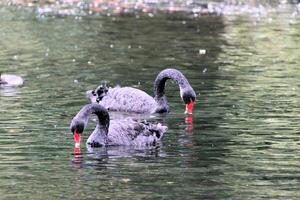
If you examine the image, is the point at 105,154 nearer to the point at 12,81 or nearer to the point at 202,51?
the point at 12,81

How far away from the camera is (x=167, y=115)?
1823cm

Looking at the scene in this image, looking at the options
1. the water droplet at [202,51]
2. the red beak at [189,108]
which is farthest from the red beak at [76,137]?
the water droplet at [202,51]

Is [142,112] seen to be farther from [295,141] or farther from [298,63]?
[298,63]

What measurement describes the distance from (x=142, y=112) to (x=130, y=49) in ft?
31.5

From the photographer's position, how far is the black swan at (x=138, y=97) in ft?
60.5

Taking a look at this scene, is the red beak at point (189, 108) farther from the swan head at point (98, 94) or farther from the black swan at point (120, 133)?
the black swan at point (120, 133)

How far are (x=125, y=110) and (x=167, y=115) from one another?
1.10 metres

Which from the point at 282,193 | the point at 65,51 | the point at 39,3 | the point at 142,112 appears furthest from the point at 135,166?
the point at 39,3

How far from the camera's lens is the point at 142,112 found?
18.9 meters

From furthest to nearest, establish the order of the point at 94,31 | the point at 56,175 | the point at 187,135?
the point at 94,31, the point at 187,135, the point at 56,175

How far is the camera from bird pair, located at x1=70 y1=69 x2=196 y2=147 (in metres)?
14.9

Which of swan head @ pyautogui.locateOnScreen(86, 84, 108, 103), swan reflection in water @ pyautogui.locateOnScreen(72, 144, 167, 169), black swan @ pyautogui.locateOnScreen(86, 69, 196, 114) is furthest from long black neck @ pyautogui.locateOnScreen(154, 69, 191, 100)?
swan reflection in water @ pyautogui.locateOnScreen(72, 144, 167, 169)

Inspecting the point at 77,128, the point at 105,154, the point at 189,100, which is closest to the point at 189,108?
the point at 189,100

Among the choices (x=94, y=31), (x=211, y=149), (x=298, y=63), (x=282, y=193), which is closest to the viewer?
(x=282, y=193)
